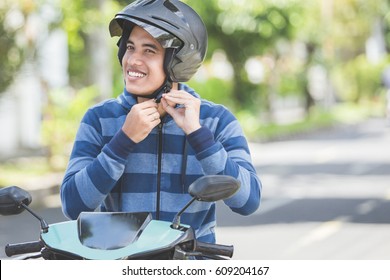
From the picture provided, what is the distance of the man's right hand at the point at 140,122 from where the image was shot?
2797 mm

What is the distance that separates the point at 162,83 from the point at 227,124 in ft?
0.72

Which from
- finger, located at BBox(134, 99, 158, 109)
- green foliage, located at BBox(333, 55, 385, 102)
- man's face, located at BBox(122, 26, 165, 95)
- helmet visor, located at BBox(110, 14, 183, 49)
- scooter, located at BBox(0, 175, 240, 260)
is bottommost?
scooter, located at BBox(0, 175, 240, 260)

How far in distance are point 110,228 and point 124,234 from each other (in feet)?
0.12

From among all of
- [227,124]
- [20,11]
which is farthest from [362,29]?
[227,124]

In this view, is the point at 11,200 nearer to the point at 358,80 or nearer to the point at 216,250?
the point at 216,250

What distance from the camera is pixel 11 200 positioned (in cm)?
268

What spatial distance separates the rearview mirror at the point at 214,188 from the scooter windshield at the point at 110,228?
0.14 metres

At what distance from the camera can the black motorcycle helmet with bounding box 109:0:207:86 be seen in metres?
2.85

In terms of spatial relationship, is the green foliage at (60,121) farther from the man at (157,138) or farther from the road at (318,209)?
the man at (157,138)

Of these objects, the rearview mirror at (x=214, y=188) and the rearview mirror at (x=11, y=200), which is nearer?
the rearview mirror at (x=214, y=188)

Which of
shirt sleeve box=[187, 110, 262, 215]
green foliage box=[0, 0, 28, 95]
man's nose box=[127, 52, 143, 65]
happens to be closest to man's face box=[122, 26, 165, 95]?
man's nose box=[127, 52, 143, 65]

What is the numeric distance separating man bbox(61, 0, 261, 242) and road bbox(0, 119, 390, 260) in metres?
4.86

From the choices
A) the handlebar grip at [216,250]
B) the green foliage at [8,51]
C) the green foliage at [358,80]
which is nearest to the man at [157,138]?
the handlebar grip at [216,250]

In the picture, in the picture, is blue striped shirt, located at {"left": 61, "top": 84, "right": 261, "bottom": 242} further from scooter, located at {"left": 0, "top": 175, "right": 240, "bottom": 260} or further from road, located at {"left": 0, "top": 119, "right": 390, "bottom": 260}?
road, located at {"left": 0, "top": 119, "right": 390, "bottom": 260}
